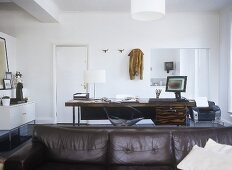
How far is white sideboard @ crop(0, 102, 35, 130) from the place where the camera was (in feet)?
14.9

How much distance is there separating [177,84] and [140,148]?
2.10m

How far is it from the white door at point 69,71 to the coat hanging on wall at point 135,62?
1212mm

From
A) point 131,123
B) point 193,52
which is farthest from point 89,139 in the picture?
point 193,52

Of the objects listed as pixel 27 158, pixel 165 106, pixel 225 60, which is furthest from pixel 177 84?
pixel 27 158

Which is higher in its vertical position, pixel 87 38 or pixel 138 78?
pixel 87 38

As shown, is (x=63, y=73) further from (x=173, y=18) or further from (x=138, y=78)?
(x=173, y=18)

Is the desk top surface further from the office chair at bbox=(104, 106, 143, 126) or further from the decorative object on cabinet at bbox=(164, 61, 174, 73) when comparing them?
the decorative object on cabinet at bbox=(164, 61, 174, 73)

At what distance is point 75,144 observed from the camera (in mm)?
2256

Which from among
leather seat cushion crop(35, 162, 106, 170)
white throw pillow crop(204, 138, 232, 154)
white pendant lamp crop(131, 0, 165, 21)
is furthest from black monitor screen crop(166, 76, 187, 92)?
leather seat cushion crop(35, 162, 106, 170)

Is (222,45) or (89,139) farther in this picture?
(222,45)

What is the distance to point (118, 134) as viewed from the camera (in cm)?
229

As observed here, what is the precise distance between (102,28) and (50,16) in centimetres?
138

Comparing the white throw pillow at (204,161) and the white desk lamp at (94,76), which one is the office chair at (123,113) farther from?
the white throw pillow at (204,161)

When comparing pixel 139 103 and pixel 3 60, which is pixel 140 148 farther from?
pixel 3 60
